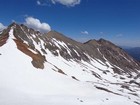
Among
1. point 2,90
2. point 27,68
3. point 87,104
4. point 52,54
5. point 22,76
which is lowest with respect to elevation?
point 2,90

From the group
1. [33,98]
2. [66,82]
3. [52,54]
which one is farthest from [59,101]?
[52,54]

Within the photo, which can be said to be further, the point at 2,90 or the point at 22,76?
the point at 22,76

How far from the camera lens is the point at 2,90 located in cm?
3703

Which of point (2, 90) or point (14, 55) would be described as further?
point (14, 55)

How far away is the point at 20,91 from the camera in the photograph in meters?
39.2

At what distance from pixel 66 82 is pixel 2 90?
1847 centimetres

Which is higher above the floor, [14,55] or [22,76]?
[14,55]

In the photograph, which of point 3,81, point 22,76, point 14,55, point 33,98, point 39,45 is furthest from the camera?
point 39,45

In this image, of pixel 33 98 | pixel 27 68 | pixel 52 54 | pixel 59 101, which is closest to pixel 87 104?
pixel 59 101

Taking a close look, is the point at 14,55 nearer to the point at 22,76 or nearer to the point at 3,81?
the point at 22,76

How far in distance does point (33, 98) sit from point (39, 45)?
455ft

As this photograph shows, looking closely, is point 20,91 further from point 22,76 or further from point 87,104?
point 87,104

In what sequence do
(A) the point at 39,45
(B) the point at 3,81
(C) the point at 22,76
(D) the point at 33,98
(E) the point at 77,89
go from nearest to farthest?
(D) the point at 33,98
(B) the point at 3,81
(C) the point at 22,76
(E) the point at 77,89
(A) the point at 39,45

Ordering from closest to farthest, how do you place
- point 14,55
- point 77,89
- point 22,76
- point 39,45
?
point 22,76, point 77,89, point 14,55, point 39,45
